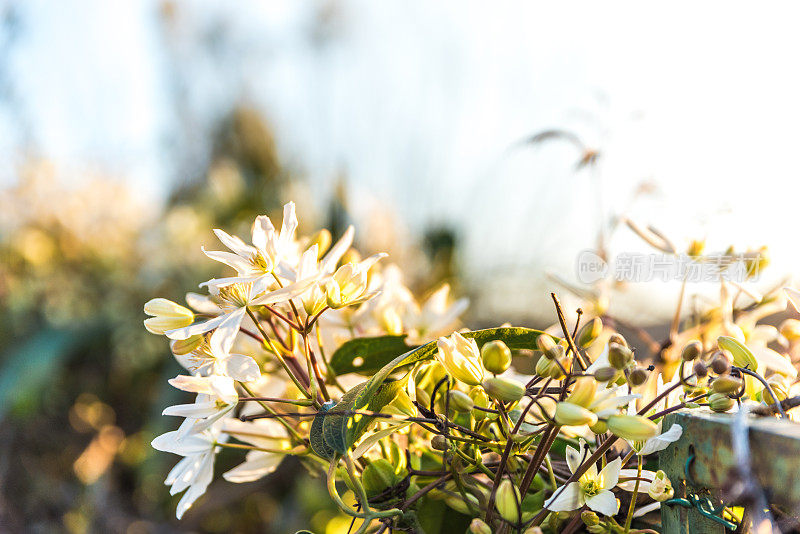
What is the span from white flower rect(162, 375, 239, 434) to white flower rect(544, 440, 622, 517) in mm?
128

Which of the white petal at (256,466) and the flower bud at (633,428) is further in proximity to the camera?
the white petal at (256,466)

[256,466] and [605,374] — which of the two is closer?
[605,374]

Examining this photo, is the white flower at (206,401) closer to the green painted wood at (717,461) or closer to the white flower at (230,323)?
the white flower at (230,323)

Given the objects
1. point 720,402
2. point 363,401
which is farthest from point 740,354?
point 363,401

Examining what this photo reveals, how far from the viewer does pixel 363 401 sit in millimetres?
190

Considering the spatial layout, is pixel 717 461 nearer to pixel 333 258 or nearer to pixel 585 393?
pixel 585 393

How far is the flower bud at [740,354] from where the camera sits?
0.68 feet

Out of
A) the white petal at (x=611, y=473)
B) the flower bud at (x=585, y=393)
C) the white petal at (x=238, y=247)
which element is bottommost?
the white petal at (x=611, y=473)

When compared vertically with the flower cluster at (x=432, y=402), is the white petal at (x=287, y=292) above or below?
above

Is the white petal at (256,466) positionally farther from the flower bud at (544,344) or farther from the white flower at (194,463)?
the flower bud at (544,344)

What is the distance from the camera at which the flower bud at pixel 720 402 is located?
7.1 inches

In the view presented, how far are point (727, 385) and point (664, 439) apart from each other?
3cm

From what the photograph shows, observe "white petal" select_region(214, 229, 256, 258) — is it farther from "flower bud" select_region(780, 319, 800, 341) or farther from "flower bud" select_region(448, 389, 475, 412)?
"flower bud" select_region(780, 319, 800, 341)

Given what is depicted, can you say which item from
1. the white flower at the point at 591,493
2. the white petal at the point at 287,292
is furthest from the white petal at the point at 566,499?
the white petal at the point at 287,292
